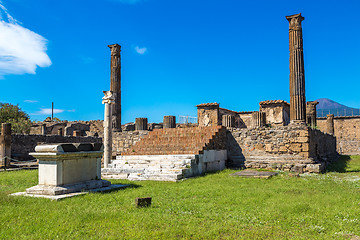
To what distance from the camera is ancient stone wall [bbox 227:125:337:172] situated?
13.4 m

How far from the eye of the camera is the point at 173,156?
1229cm

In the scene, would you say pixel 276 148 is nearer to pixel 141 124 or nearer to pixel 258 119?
pixel 258 119

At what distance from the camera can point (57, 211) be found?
539 cm

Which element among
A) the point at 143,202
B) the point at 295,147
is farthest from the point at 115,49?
the point at 143,202

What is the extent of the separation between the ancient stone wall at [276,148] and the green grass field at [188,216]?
18.5 ft

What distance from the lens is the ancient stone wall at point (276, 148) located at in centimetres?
1345

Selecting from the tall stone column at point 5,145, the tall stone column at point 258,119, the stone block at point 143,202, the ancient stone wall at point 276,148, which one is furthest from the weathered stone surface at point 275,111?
the stone block at point 143,202

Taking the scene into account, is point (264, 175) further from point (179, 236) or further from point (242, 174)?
point (179, 236)

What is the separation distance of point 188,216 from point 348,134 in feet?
123

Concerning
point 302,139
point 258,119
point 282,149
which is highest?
point 258,119

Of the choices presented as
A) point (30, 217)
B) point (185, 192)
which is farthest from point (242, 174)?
point (30, 217)

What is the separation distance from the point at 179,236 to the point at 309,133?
443 inches

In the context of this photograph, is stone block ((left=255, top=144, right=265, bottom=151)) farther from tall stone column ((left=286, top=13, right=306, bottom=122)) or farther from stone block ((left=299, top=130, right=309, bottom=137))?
tall stone column ((left=286, top=13, right=306, bottom=122))

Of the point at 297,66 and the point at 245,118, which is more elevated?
the point at 297,66
